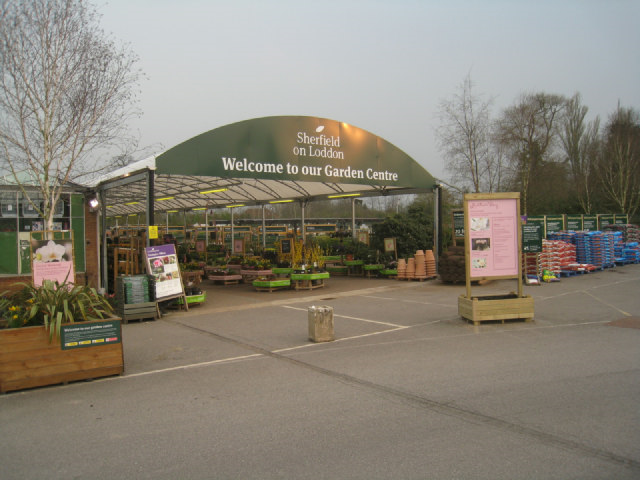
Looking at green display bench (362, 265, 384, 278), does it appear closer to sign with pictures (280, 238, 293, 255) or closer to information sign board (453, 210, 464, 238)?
sign with pictures (280, 238, 293, 255)

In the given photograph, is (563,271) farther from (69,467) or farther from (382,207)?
(382,207)

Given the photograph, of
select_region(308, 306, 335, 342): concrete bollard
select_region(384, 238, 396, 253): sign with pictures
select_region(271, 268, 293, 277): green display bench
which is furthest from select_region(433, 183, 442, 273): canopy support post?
select_region(308, 306, 335, 342): concrete bollard

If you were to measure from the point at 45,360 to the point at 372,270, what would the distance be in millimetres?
16572

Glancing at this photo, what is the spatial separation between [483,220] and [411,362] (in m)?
4.76

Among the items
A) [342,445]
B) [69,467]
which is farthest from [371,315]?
[69,467]

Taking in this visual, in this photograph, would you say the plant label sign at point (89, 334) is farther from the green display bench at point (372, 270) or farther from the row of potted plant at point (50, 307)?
the green display bench at point (372, 270)

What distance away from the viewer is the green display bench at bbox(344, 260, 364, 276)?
→ 22844 mm

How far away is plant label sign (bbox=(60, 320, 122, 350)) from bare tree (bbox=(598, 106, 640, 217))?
40.2 m

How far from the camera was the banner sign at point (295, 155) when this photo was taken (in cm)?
1390

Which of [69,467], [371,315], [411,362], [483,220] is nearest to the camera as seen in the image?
[69,467]

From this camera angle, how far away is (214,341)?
963cm

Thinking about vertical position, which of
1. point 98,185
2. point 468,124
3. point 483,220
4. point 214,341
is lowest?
point 214,341

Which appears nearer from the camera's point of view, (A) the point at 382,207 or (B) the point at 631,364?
(B) the point at 631,364

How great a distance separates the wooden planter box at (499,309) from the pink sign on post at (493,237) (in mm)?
665
